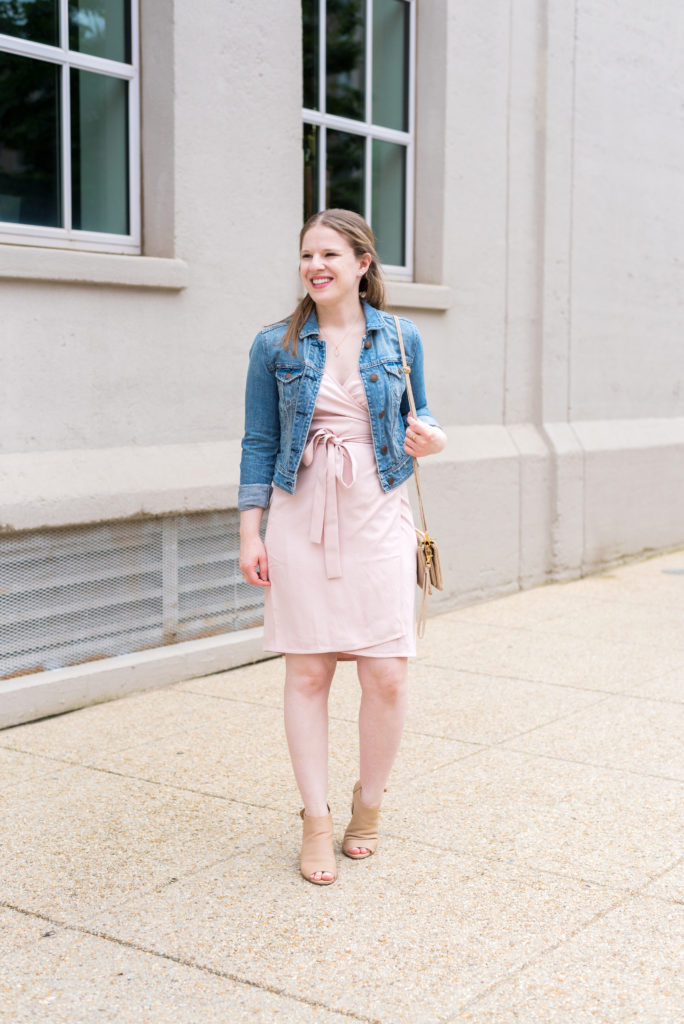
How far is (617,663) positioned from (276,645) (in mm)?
3178

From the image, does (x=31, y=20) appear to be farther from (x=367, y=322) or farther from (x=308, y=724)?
(x=308, y=724)

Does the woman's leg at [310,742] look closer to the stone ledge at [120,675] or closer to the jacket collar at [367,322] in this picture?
the jacket collar at [367,322]

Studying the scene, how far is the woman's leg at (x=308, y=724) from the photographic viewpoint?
11.8ft

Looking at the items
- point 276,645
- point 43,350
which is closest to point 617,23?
point 43,350

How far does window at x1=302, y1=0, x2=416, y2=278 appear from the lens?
6.98 m

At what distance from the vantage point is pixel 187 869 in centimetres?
362

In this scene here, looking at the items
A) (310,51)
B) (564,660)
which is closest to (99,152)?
(310,51)

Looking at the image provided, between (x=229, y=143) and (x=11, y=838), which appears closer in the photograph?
(x=11, y=838)

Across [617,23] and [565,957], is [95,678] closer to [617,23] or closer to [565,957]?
[565,957]

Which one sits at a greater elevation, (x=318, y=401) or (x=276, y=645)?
(x=318, y=401)

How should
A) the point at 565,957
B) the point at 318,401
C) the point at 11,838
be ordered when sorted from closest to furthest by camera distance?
the point at 565,957 < the point at 318,401 < the point at 11,838

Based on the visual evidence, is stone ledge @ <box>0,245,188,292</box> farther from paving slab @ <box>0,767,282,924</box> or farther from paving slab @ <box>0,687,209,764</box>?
paving slab @ <box>0,767,282,924</box>

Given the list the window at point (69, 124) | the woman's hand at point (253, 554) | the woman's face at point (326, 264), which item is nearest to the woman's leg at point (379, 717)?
the woman's hand at point (253, 554)

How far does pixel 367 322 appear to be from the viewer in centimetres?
362
